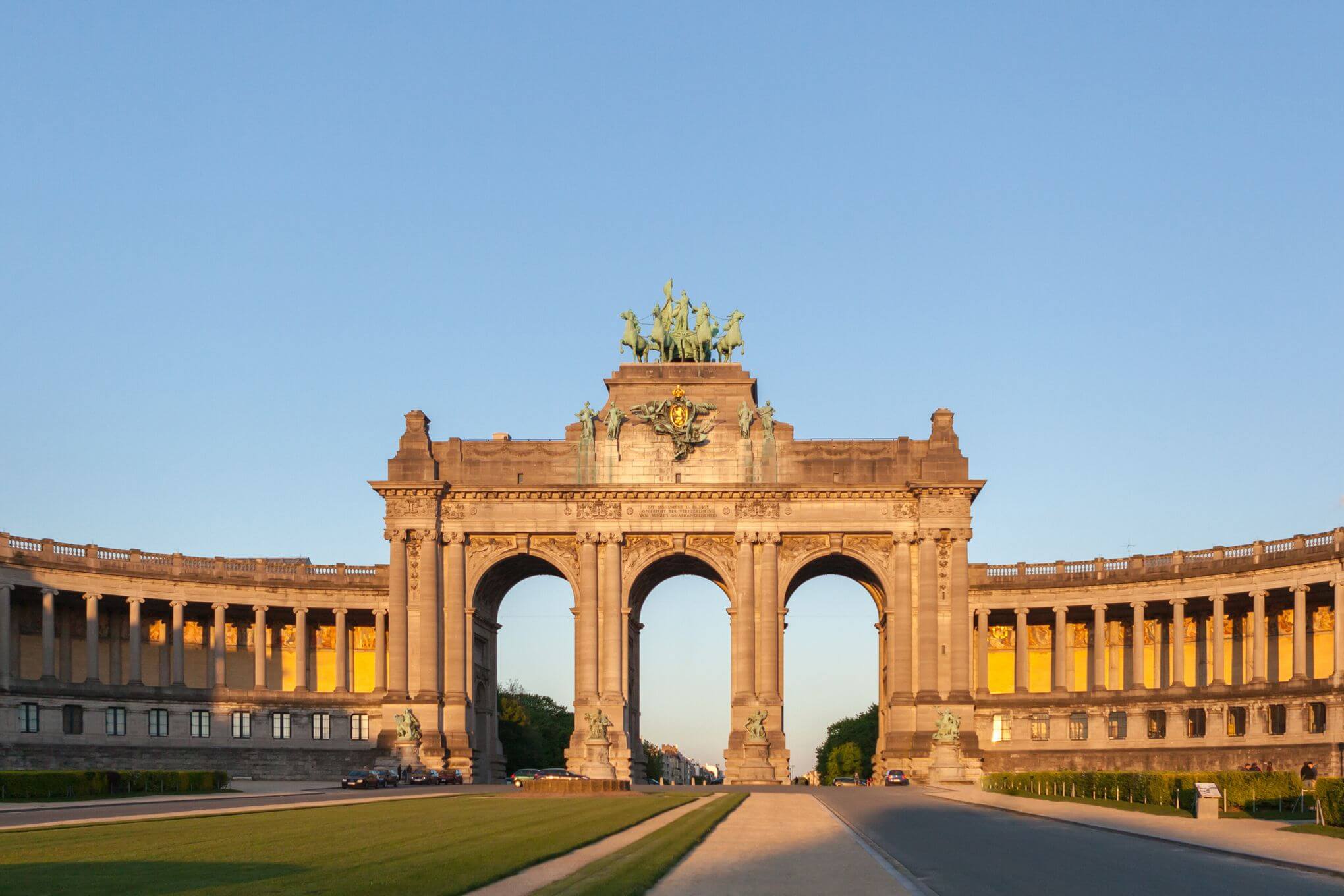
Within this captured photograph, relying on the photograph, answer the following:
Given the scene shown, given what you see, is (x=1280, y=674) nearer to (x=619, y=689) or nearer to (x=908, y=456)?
(x=908, y=456)

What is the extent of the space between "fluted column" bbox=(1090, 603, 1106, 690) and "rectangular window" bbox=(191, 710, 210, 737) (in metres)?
62.5

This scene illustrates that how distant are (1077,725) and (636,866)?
84950 mm

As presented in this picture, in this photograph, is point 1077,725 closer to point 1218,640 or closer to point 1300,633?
point 1218,640

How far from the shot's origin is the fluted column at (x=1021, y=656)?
113 metres

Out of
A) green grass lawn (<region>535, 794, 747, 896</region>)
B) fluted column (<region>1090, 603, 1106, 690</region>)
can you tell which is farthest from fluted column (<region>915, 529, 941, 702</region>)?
green grass lawn (<region>535, 794, 747, 896</region>)

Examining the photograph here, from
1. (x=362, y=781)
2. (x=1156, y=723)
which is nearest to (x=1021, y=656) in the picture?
(x=1156, y=723)

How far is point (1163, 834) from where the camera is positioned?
44562 mm

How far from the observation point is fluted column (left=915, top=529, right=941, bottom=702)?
10688cm

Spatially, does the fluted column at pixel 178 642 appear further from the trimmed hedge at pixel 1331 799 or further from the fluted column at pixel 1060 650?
the trimmed hedge at pixel 1331 799

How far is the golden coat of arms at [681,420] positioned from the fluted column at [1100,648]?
3041 centimetres

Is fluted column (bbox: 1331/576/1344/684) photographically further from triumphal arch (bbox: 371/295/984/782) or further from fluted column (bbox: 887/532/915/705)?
fluted column (bbox: 887/532/915/705)

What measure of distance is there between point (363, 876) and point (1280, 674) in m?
92.2

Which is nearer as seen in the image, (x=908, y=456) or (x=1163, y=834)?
(x=1163, y=834)

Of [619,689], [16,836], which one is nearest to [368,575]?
[619,689]
